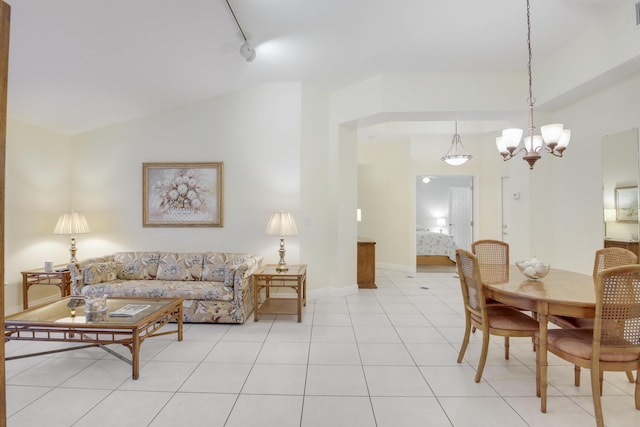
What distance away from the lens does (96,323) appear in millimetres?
2561

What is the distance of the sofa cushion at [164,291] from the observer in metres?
3.59

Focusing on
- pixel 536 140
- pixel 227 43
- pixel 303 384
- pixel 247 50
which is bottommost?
pixel 303 384

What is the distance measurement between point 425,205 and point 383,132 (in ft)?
15.8

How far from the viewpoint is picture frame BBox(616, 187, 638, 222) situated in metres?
3.16

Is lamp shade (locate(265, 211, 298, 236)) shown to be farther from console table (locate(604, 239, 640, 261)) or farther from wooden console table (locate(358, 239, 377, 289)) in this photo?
console table (locate(604, 239, 640, 261))

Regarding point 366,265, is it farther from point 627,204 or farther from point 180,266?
point 627,204

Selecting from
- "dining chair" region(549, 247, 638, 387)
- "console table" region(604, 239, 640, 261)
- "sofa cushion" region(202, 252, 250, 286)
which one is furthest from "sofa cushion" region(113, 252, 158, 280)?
"console table" region(604, 239, 640, 261)

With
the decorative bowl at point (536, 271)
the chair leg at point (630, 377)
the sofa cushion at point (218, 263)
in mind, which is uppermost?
the decorative bowl at point (536, 271)

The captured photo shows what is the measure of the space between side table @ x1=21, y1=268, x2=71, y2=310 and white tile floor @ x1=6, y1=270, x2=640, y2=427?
0.98 m

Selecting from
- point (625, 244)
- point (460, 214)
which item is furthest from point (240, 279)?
point (460, 214)

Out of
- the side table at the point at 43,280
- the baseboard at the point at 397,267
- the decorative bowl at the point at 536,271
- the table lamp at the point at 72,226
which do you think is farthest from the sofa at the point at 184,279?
the baseboard at the point at 397,267

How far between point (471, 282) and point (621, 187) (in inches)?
87.4

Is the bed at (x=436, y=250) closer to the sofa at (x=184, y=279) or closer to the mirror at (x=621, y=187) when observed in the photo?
the mirror at (x=621, y=187)

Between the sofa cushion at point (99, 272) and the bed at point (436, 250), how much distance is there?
616cm
